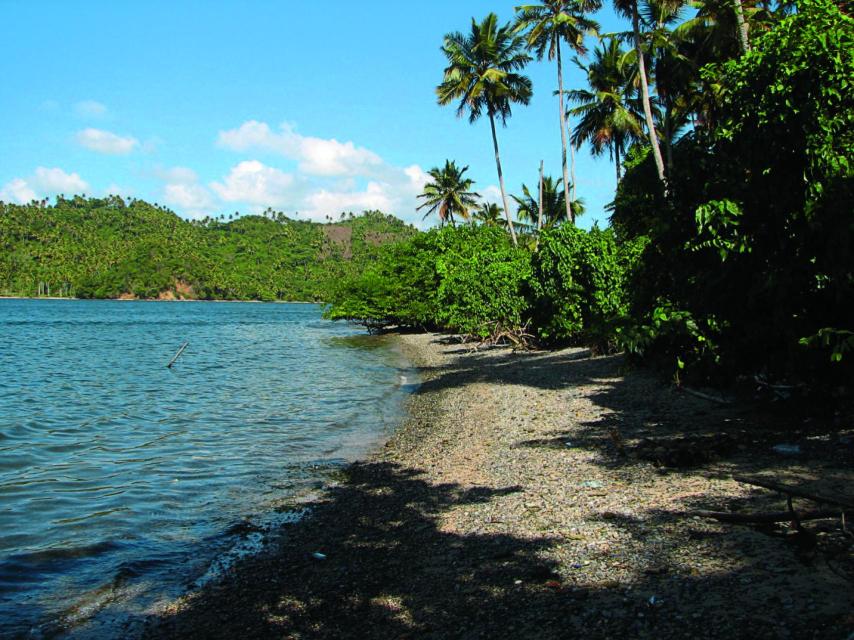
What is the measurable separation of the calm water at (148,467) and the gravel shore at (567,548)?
2.89 feet

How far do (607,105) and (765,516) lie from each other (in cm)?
3695

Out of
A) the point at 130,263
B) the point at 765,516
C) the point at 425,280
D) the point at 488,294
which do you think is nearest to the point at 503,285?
the point at 488,294

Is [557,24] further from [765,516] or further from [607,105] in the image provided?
[765,516]

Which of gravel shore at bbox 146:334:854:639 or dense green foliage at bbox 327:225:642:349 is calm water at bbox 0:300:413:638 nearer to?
gravel shore at bbox 146:334:854:639

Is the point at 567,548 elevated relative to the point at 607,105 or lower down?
lower down

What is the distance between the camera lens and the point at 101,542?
7.77 metres

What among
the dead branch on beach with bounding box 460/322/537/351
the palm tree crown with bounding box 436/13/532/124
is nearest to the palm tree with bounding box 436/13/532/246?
the palm tree crown with bounding box 436/13/532/124

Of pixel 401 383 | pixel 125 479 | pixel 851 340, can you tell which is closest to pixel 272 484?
pixel 125 479

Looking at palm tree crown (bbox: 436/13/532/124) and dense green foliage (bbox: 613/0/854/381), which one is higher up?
palm tree crown (bbox: 436/13/532/124)

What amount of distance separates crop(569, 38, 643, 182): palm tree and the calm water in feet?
69.2

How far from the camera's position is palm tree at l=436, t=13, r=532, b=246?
38594 mm

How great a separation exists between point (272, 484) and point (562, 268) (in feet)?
51.9

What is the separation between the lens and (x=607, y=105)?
125 ft

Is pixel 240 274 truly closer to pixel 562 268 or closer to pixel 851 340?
pixel 562 268
